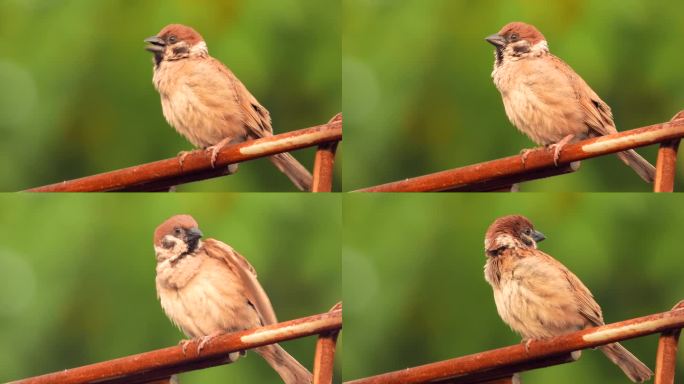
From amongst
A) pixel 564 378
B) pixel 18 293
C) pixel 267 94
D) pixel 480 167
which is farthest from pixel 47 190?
pixel 564 378

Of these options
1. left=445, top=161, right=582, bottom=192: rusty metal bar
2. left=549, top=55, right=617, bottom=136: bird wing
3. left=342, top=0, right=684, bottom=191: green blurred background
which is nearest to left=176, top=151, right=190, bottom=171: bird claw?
left=342, top=0, right=684, bottom=191: green blurred background

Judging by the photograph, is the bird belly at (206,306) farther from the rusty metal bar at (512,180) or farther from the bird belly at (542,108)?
the bird belly at (542,108)

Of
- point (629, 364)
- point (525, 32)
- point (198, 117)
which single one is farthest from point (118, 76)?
point (629, 364)

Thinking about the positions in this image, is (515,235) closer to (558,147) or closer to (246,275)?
(558,147)

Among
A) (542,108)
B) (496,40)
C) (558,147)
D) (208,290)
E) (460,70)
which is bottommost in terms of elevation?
(208,290)

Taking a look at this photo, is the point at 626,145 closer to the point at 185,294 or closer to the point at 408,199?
the point at 408,199

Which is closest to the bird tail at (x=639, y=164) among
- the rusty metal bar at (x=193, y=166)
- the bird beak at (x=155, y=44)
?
the rusty metal bar at (x=193, y=166)
